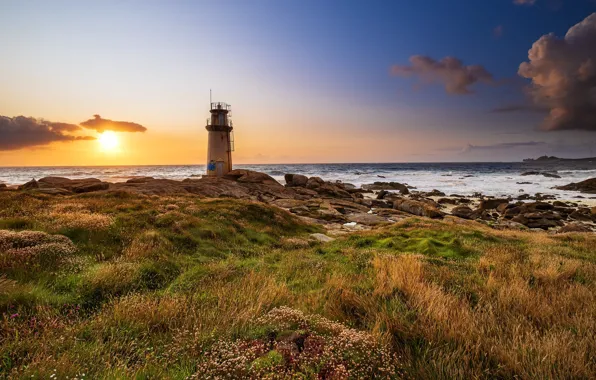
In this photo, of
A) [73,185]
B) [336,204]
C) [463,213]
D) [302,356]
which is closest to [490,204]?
[463,213]

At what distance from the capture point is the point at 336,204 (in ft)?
117

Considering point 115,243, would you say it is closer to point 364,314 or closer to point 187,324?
point 187,324

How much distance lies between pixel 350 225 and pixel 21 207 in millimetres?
20494

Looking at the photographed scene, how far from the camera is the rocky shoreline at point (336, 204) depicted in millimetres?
26562

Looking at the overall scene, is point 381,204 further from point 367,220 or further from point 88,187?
point 88,187

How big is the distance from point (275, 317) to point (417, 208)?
107 feet

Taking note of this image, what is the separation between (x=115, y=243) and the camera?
10109 mm

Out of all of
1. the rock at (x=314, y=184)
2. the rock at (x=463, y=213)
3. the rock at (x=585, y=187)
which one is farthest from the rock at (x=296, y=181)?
the rock at (x=585, y=187)

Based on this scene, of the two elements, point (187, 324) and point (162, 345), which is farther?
point (187, 324)

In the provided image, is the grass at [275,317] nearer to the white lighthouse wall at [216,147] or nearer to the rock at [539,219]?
the rock at [539,219]

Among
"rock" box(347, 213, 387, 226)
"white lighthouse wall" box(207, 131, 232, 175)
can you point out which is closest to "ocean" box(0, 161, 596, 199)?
"white lighthouse wall" box(207, 131, 232, 175)

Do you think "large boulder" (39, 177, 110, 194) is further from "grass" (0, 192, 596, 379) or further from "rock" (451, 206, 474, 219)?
"rock" (451, 206, 474, 219)

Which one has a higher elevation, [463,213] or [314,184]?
[314,184]

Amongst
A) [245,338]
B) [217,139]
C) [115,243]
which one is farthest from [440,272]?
[217,139]
